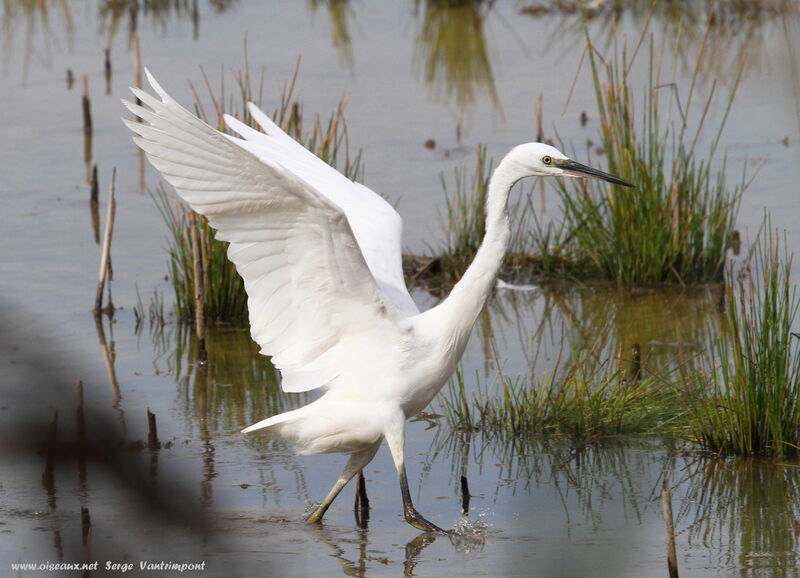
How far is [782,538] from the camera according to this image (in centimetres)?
429

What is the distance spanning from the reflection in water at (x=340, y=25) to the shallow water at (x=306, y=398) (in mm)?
142

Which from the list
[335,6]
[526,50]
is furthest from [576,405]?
[335,6]

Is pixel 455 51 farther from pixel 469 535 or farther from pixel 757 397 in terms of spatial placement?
pixel 469 535

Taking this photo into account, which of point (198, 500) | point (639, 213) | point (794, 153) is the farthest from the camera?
point (794, 153)

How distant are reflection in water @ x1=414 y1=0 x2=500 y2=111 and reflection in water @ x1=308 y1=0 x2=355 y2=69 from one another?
0.92 metres

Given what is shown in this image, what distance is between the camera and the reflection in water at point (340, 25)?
1508 centimetres

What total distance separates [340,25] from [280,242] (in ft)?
43.3

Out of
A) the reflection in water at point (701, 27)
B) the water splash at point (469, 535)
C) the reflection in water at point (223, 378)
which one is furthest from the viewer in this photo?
the reflection in water at point (701, 27)

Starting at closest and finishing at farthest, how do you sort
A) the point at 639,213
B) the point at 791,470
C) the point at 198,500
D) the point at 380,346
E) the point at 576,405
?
the point at 198,500
the point at 380,346
the point at 791,470
the point at 576,405
the point at 639,213

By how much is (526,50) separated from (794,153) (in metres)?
5.44

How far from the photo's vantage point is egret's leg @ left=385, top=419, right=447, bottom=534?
176 inches

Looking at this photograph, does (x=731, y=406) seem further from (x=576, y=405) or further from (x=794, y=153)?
(x=794, y=153)

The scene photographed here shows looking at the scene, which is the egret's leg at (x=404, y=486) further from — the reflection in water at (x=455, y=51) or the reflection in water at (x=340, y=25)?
the reflection in water at (x=340, y=25)

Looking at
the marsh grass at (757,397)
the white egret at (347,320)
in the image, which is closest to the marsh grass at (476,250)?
the marsh grass at (757,397)
